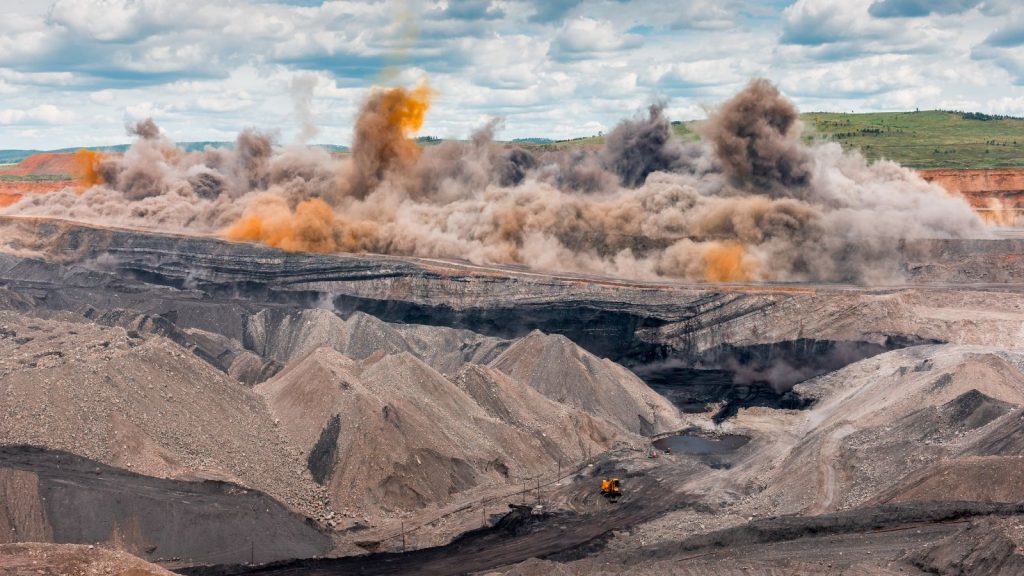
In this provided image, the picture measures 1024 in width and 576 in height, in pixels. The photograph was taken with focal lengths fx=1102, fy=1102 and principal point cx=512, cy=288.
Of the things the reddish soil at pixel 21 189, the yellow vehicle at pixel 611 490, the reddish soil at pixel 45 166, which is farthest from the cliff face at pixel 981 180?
the reddish soil at pixel 45 166

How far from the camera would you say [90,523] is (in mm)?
30906

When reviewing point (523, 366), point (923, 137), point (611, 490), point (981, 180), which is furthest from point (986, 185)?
point (611, 490)

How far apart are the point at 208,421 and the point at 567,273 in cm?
3405

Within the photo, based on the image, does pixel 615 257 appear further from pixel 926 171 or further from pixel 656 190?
pixel 926 171

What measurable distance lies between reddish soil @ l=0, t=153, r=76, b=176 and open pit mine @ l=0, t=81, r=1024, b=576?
97661 mm

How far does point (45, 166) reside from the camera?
631ft

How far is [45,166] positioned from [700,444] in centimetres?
17328

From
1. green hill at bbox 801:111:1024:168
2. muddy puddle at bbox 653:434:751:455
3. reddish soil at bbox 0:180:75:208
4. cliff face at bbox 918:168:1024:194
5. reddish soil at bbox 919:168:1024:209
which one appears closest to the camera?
muddy puddle at bbox 653:434:751:455

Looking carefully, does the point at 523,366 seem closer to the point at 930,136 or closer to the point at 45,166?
the point at 930,136

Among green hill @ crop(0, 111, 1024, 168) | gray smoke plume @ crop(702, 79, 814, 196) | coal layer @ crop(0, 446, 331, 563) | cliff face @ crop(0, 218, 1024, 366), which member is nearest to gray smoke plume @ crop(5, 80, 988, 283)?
gray smoke plume @ crop(702, 79, 814, 196)

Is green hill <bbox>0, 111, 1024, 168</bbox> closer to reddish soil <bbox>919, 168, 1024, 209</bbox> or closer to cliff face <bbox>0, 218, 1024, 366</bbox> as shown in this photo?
reddish soil <bbox>919, 168, 1024, 209</bbox>

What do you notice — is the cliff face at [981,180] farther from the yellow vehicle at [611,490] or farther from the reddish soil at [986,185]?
the yellow vehicle at [611,490]

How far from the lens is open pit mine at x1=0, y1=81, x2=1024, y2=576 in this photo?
104 feet

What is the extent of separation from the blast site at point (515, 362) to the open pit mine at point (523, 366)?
0.53 feet
